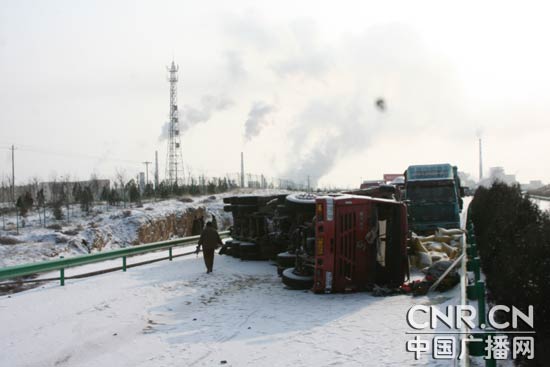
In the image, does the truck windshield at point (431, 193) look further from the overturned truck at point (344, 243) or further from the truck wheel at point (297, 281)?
the truck wheel at point (297, 281)

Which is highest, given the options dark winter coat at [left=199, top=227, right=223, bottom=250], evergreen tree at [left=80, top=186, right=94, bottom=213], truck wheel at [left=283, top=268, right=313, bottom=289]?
evergreen tree at [left=80, top=186, right=94, bottom=213]

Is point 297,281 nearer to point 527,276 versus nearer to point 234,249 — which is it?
point 527,276

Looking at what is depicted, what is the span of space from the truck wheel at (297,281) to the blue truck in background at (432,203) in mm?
10153

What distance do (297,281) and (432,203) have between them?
38.3 ft

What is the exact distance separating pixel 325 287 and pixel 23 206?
24.4 meters

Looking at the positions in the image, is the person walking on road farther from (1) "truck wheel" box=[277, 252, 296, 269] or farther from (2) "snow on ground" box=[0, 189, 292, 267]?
(2) "snow on ground" box=[0, 189, 292, 267]

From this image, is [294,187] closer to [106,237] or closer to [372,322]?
[106,237]

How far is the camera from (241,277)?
43.5 ft

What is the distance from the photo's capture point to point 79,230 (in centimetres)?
2538

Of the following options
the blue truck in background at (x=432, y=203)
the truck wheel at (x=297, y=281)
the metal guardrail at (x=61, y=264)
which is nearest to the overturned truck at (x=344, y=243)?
the truck wheel at (x=297, y=281)

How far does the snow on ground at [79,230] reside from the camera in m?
20.5

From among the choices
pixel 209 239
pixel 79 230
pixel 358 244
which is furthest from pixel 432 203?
pixel 79 230

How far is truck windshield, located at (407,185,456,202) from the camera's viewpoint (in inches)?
828

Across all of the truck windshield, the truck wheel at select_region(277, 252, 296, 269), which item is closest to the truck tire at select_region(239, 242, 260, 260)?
the truck wheel at select_region(277, 252, 296, 269)
